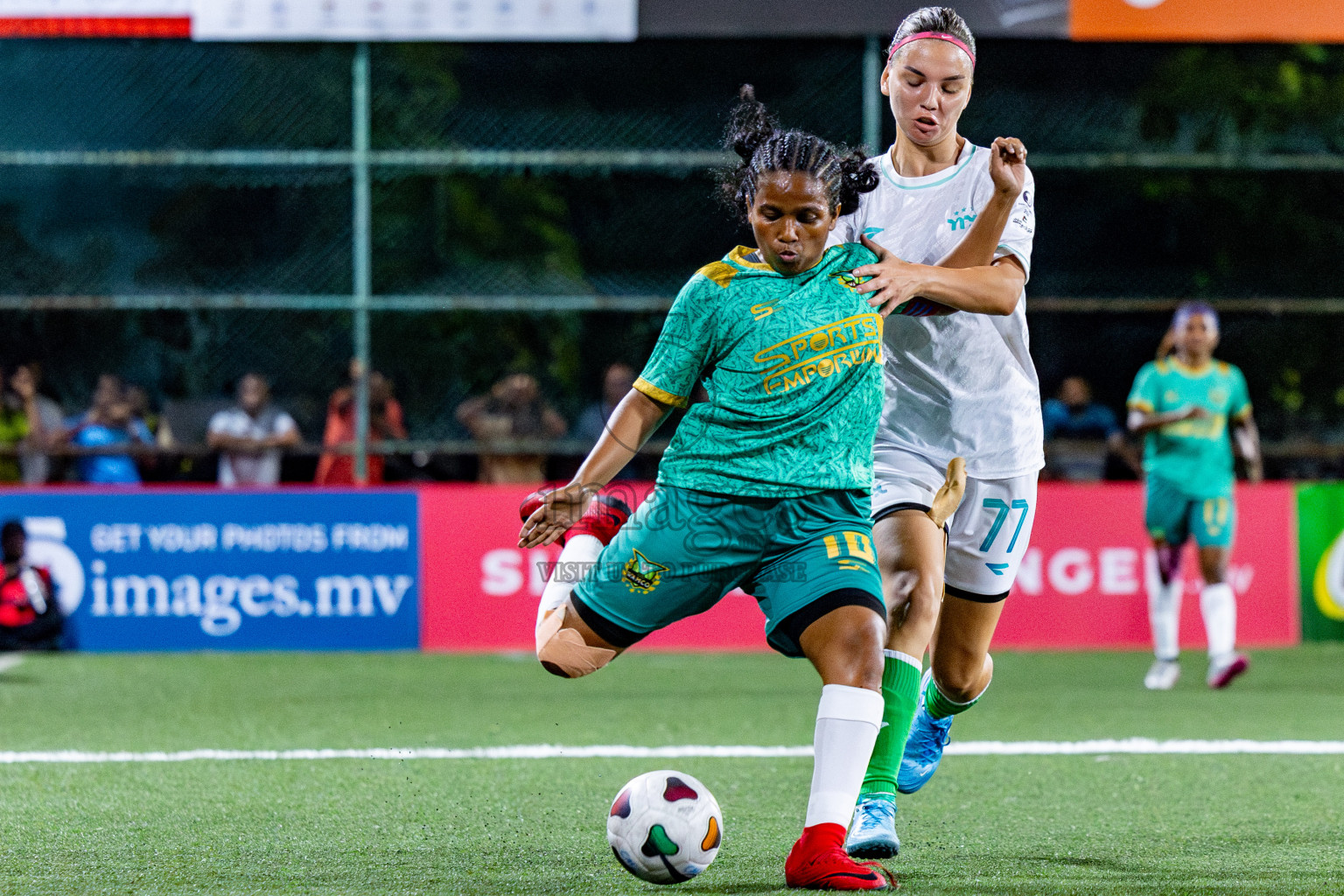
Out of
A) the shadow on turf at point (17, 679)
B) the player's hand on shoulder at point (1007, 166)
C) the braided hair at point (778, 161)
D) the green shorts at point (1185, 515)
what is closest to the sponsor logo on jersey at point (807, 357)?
the braided hair at point (778, 161)

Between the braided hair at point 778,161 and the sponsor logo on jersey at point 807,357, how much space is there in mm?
324

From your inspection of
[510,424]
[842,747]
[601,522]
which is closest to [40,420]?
[510,424]

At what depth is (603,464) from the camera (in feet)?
14.1

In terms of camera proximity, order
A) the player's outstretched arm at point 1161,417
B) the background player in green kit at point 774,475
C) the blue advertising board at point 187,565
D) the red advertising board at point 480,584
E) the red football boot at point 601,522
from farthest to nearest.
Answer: the red advertising board at point 480,584
the blue advertising board at point 187,565
the player's outstretched arm at point 1161,417
the red football boot at point 601,522
the background player in green kit at point 774,475

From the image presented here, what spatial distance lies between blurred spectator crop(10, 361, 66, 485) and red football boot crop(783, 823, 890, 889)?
9.20 meters

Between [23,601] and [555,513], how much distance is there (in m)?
7.69

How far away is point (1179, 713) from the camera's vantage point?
8289 millimetres

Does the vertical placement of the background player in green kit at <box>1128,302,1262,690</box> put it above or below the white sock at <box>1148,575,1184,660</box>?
above

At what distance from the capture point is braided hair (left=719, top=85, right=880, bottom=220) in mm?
4250

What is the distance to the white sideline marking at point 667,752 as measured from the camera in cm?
682

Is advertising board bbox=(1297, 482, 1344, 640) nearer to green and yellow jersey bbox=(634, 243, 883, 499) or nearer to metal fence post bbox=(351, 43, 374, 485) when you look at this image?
metal fence post bbox=(351, 43, 374, 485)

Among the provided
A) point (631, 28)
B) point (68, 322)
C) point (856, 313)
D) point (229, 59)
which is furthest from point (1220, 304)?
point (856, 313)

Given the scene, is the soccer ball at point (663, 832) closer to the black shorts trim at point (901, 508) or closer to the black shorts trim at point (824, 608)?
→ the black shorts trim at point (824, 608)

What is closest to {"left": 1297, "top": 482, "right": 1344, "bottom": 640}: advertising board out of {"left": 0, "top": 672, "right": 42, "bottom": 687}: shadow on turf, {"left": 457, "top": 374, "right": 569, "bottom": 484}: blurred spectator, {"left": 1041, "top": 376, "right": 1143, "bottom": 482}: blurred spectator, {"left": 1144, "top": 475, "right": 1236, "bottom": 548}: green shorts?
{"left": 1041, "top": 376, "right": 1143, "bottom": 482}: blurred spectator
